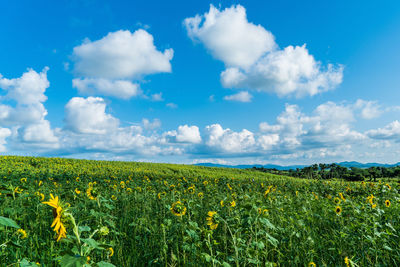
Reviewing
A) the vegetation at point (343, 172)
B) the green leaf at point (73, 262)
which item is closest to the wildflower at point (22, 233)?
the green leaf at point (73, 262)

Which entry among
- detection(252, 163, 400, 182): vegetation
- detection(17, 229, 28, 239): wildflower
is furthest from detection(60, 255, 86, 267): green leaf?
detection(252, 163, 400, 182): vegetation

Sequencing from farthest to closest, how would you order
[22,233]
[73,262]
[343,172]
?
[343,172], [22,233], [73,262]

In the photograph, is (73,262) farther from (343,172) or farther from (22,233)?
(343,172)

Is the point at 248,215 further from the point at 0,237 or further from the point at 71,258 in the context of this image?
the point at 0,237

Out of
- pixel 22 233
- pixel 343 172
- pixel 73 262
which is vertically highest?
pixel 73 262

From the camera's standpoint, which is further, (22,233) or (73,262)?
(22,233)

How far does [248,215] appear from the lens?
2494 millimetres

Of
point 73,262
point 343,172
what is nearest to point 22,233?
point 73,262

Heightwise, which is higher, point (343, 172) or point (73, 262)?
point (73, 262)

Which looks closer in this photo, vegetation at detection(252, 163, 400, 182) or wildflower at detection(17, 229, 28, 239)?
wildflower at detection(17, 229, 28, 239)

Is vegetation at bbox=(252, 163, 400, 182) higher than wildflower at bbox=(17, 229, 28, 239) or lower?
lower

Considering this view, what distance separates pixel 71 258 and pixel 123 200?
5049 millimetres

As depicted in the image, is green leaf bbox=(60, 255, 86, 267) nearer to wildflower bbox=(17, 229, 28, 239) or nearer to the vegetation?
wildflower bbox=(17, 229, 28, 239)

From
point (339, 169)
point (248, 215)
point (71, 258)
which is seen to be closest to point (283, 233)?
point (248, 215)
